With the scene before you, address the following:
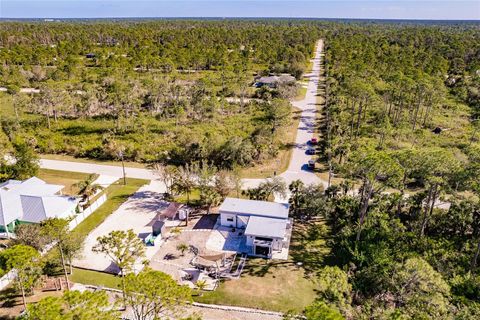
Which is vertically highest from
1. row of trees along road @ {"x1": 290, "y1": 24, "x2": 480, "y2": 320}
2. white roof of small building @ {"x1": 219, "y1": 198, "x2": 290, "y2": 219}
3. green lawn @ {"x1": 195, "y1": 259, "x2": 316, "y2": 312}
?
row of trees along road @ {"x1": 290, "y1": 24, "x2": 480, "y2": 320}

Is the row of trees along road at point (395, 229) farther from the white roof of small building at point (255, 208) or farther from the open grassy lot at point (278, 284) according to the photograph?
the white roof of small building at point (255, 208)

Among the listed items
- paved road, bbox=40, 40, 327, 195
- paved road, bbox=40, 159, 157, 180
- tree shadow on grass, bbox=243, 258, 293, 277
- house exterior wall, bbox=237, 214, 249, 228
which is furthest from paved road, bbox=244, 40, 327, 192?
tree shadow on grass, bbox=243, 258, 293, 277

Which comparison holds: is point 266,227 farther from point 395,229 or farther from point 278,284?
point 395,229

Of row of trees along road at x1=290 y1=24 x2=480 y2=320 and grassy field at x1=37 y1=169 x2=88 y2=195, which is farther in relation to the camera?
grassy field at x1=37 y1=169 x2=88 y2=195

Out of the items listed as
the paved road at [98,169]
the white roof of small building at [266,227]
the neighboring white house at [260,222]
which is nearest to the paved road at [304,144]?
the neighboring white house at [260,222]

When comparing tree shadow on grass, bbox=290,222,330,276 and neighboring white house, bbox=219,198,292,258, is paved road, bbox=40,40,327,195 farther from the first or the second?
tree shadow on grass, bbox=290,222,330,276

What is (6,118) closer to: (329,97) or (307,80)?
(329,97)

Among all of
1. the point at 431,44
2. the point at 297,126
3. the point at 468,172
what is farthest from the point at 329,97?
the point at 431,44
